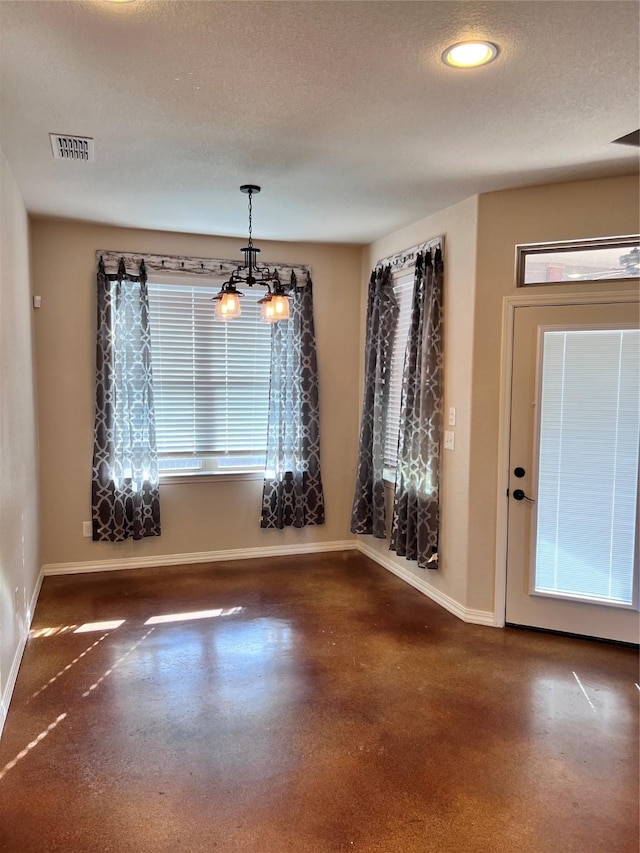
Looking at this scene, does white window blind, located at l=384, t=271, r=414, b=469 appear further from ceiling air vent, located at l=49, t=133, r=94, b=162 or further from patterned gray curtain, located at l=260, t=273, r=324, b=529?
ceiling air vent, located at l=49, t=133, r=94, b=162

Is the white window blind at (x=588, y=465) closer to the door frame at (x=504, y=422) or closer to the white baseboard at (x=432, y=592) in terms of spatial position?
the door frame at (x=504, y=422)

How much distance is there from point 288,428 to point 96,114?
294 cm

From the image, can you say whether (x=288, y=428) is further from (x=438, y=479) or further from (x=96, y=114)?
(x=96, y=114)

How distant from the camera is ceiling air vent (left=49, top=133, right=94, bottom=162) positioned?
2793 millimetres

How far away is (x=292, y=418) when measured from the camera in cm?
502

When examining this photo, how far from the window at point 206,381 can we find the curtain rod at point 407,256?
1145 mm

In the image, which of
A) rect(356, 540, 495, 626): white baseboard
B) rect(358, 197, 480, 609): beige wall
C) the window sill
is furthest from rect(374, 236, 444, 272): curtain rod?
rect(356, 540, 495, 626): white baseboard

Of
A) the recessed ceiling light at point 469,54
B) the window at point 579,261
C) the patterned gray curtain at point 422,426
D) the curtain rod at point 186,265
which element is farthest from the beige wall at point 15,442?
the window at point 579,261

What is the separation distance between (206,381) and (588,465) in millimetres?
3069

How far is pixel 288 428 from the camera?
5.00 meters

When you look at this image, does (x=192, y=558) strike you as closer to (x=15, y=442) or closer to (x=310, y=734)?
(x=15, y=442)

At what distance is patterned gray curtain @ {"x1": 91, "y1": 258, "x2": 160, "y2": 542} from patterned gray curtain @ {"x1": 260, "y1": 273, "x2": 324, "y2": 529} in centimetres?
103

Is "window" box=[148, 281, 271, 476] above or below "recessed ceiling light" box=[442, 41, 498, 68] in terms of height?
below

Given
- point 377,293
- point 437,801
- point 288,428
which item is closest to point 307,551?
point 288,428
